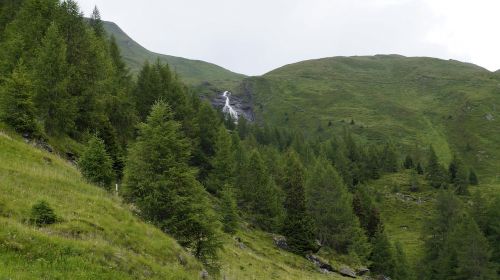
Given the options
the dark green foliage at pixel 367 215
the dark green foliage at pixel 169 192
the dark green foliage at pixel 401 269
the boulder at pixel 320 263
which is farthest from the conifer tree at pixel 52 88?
the dark green foliage at pixel 367 215

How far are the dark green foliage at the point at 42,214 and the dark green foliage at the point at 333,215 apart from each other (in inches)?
2577

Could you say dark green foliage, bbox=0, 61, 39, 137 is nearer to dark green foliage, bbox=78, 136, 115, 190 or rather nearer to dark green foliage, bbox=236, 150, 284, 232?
dark green foliage, bbox=78, 136, 115, 190

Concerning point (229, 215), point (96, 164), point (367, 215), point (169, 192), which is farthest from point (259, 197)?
point (169, 192)

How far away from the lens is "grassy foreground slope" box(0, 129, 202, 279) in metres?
14.4

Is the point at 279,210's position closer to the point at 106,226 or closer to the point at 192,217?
the point at 192,217

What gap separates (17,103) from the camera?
33375 mm

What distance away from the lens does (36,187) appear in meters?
21.7

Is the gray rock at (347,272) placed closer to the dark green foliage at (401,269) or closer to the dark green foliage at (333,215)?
the dark green foliage at (333,215)

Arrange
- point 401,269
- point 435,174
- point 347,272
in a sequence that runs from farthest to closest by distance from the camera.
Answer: point 435,174 < point 401,269 < point 347,272

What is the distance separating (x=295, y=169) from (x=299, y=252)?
20.7 metres

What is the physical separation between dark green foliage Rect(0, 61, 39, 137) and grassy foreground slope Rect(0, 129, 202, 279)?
287 inches

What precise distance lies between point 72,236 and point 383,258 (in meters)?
73.6

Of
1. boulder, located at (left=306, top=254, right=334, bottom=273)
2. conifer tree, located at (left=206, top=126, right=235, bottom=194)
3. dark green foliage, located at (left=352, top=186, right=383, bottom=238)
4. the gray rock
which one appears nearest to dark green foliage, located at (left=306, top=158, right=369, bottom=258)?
the gray rock

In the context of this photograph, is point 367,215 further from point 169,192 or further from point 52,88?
point 169,192
